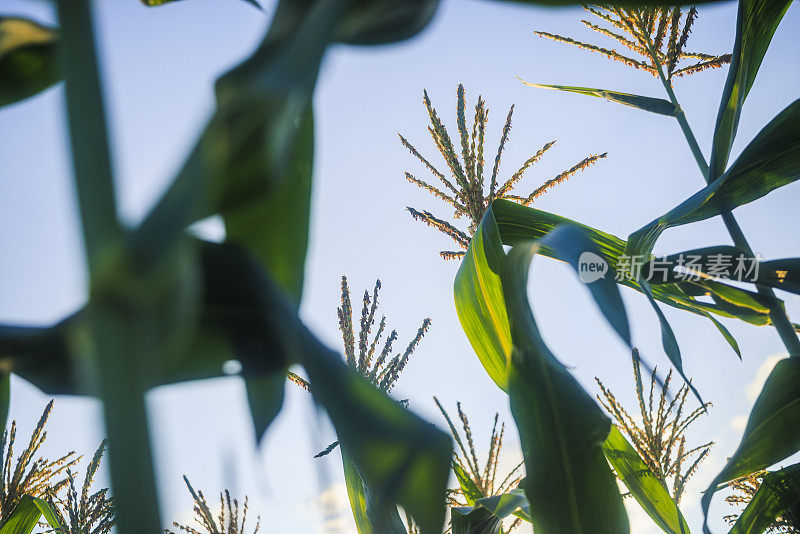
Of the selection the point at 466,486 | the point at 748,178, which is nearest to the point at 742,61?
the point at 748,178

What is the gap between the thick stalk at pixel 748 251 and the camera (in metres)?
0.87

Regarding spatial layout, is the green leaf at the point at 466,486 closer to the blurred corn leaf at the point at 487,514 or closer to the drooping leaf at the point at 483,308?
the blurred corn leaf at the point at 487,514

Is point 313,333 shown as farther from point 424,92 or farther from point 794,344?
point 424,92

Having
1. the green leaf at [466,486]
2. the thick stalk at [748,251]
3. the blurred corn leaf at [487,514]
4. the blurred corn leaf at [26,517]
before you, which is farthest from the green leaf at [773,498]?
the blurred corn leaf at [26,517]

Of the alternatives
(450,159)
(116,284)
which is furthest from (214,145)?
(450,159)

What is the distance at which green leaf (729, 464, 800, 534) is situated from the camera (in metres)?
0.80

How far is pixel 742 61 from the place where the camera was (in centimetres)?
76

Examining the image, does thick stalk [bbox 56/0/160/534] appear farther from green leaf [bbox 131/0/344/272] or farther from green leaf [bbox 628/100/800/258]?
green leaf [bbox 628/100/800/258]

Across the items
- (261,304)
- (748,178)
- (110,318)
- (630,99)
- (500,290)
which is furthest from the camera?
(630,99)

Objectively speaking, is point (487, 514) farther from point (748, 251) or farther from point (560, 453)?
point (748, 251)

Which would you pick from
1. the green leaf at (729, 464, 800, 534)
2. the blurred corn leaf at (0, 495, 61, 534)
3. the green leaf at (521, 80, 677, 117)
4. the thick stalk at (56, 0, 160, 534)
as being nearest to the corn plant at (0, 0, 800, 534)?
the thick stalk at (56, 0, 160, 534)

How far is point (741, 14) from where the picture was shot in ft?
2.36

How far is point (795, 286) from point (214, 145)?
31.1 inches

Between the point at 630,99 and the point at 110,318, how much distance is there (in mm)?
1168
